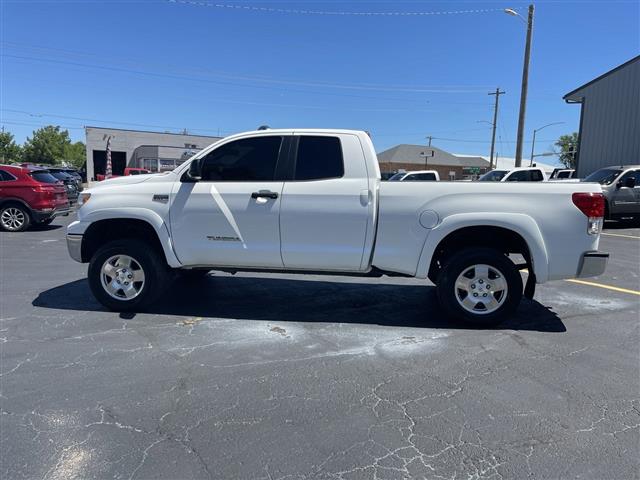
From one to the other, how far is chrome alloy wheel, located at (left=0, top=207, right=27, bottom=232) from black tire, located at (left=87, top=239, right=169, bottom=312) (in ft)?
29.6

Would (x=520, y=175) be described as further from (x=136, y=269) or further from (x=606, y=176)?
(x=136, y=269)

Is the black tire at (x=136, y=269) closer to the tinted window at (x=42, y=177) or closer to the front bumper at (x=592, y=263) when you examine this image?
the front bumper at (x=592, y=263)

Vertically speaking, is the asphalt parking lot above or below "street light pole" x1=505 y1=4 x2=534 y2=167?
below

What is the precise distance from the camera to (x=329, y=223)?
4797 mm

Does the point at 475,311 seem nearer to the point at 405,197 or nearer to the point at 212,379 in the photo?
the point at 405,197

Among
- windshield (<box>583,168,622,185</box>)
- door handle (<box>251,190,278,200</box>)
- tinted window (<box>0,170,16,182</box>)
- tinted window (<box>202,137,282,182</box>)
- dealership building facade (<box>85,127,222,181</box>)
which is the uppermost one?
dealership building facade (<box>85,127,222,181</box>)

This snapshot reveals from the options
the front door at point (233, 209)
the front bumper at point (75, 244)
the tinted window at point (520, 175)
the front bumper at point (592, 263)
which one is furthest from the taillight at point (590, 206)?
the tinted window at point (520, 175)

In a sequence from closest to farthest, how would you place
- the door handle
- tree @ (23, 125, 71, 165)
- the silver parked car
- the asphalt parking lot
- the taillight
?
the asphalt parking lot < the taillight < the door handle < the silver parked car < tree @ (23, 125, 71, 165)

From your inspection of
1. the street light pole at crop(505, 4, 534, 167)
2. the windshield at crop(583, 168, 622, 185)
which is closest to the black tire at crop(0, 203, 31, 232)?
the windshield at crop(583, 168, 622, 185)

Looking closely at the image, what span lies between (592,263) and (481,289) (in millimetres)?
1080

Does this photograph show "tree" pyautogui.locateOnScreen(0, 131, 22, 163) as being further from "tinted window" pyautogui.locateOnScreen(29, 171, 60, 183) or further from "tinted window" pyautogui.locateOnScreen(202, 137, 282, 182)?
"tinted window" pyautogui.locateOnScreen(202, 137, 282, 182)

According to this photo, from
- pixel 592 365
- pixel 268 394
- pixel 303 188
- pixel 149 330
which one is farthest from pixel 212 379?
pixel 592 365

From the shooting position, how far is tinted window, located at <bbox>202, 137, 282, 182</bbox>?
5023 millimetres

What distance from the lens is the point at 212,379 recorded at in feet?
11.9
